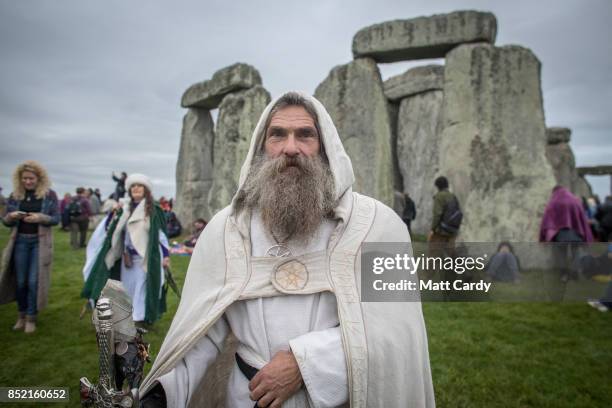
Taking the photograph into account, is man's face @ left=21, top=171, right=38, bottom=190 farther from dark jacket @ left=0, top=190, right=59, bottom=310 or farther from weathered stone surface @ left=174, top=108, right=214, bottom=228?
weathered stone surface @ left=174, top=108, right=214, bottom=228

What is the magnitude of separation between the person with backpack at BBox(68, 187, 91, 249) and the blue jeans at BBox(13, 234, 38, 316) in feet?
22.1

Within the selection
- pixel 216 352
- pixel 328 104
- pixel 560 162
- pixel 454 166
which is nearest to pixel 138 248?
pixel 216 352

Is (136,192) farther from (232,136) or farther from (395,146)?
(395,146)

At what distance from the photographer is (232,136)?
1106 centimetres

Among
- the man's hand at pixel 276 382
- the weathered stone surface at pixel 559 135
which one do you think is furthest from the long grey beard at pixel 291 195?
the weathered stone surface at pixel 559 135

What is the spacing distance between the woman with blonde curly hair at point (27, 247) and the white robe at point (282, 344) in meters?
4.29

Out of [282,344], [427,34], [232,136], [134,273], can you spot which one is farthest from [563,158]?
[282,344]

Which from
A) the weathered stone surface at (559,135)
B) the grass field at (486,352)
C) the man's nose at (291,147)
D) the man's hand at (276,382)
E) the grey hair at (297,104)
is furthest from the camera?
the weathered stone surface at (559,135)

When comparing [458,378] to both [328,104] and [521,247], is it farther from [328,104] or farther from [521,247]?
[328,104]

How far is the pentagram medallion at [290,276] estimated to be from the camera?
1.60m

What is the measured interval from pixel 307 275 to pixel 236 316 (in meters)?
0.37

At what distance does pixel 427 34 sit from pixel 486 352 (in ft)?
23.0

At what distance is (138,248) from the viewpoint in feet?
15.7

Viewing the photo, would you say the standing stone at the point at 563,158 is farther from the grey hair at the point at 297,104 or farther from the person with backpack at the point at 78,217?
the person with backpack at the point at 78,217
